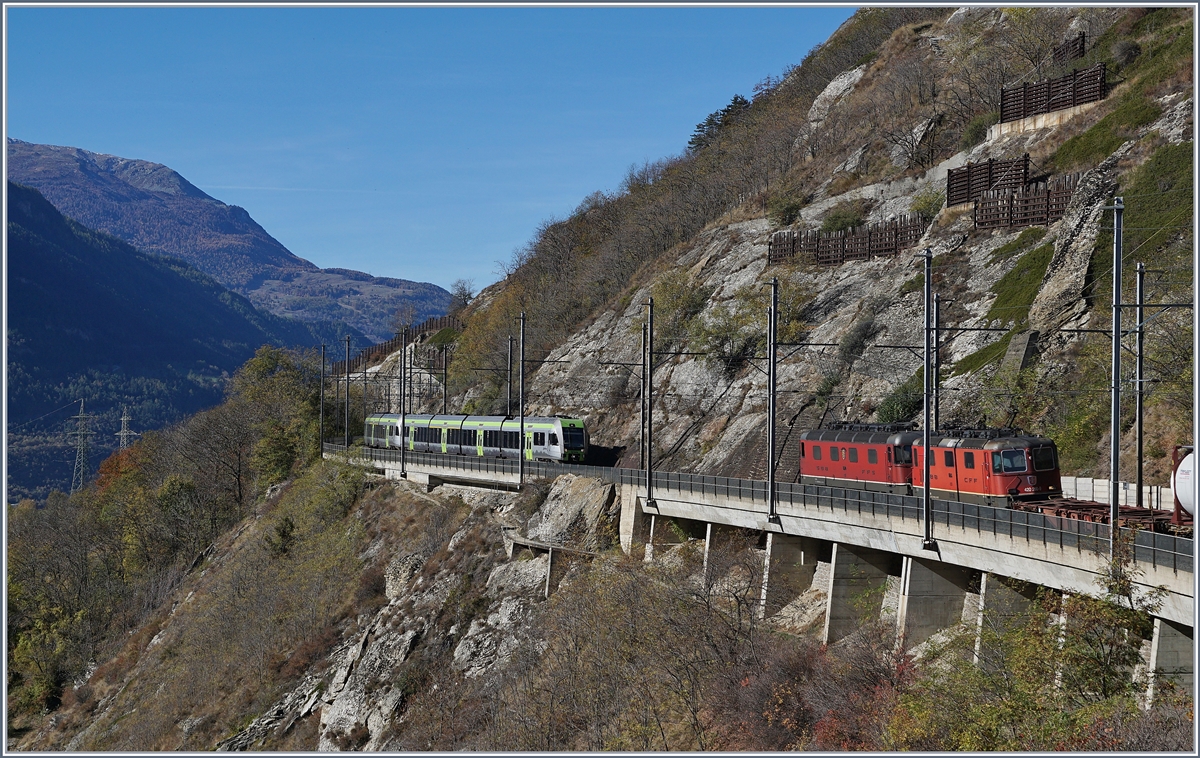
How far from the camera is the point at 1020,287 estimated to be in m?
50.1

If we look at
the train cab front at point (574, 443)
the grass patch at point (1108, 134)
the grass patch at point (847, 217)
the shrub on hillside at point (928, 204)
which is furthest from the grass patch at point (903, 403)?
the grass patch at point (847, 217)

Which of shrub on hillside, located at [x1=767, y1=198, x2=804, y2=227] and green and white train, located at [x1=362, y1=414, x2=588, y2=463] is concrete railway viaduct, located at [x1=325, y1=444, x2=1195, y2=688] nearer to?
green and white train, located at [x1=362, y1=414, x2=588, y2=463]

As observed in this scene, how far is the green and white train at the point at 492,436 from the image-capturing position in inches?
2189

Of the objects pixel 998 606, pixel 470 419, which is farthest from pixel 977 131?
pixel 998 606

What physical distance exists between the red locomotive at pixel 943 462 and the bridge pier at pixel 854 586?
332cm

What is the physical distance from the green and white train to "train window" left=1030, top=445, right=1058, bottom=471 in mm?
23623

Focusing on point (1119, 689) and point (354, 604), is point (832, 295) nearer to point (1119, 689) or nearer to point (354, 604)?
point (354, 604)

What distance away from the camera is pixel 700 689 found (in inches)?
1219

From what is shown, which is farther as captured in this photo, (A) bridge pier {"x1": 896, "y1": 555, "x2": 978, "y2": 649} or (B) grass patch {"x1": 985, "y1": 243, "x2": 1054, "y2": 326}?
(B) grass patch {"x1": 985, "y1": 243, "x2": 1054, "y2": 326}

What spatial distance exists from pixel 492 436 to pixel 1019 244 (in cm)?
3034

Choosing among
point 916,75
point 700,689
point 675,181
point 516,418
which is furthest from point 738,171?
point 700,689

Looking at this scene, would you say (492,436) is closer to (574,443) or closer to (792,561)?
(574,443)

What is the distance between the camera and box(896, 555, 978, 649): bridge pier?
2873 centimetres

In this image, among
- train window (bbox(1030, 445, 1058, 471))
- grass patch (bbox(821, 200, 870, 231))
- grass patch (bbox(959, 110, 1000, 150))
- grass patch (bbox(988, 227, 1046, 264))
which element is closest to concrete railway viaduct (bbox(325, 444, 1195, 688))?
train window (bbox(1030, 445, 1058, 471))
